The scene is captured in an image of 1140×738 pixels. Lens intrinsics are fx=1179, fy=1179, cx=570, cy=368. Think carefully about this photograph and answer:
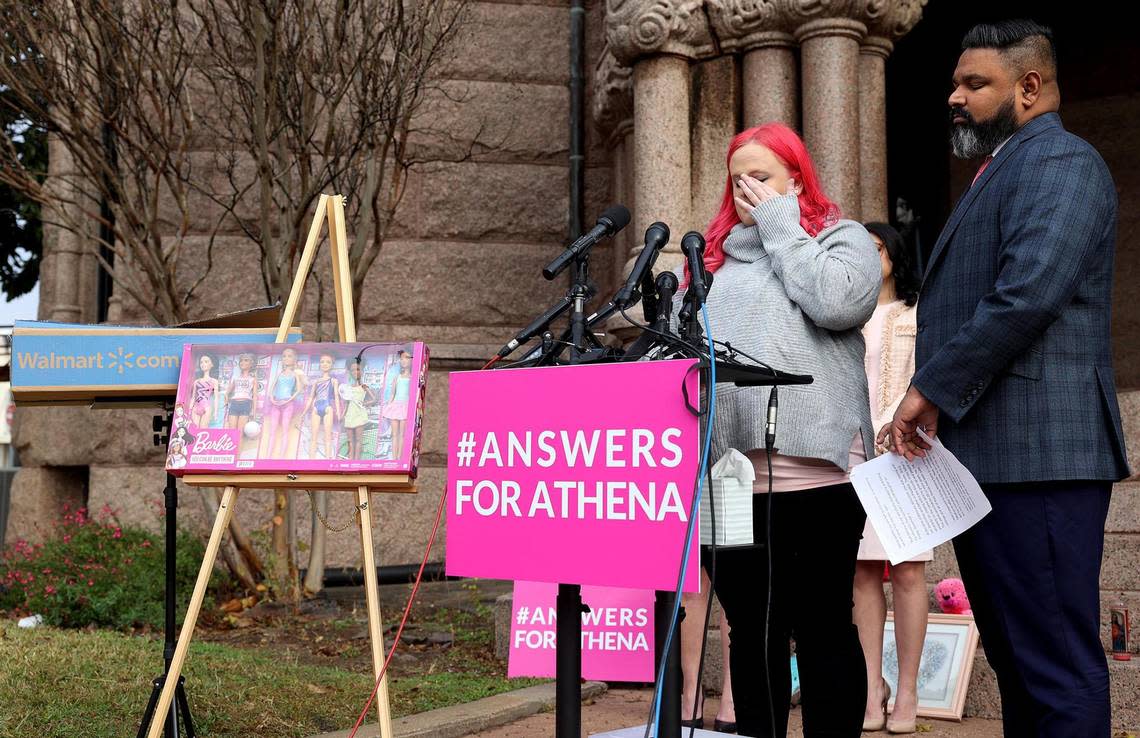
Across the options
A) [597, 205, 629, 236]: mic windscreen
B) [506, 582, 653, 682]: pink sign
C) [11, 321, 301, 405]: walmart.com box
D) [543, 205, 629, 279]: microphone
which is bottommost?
[506, 582, 653, 682]: pink sign

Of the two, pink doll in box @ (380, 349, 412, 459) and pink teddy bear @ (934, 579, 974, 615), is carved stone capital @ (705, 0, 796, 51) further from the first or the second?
pink doll in box @ (380, 349, 412, 459)

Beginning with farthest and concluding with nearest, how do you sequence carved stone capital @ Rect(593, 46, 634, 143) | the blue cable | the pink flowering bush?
carved stone capital @ Rect(593, 46, 634, 143)
the pink flowering bush
the blue cable

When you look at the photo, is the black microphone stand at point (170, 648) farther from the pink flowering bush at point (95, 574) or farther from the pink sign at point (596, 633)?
the pink flowering bush at point (95, 574)

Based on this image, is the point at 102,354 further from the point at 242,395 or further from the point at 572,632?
the point at 572,632

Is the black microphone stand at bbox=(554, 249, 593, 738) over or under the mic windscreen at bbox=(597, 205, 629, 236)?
under

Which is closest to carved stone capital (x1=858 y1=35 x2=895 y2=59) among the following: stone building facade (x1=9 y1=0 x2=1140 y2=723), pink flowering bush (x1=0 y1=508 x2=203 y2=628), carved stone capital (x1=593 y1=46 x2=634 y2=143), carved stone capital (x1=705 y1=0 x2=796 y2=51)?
stone building facade (x1=9 y1=0 x2=1140 y2=723)

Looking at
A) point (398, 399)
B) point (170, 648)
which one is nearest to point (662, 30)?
point (398, 399)

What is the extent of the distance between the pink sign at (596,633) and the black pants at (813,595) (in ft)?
1.71

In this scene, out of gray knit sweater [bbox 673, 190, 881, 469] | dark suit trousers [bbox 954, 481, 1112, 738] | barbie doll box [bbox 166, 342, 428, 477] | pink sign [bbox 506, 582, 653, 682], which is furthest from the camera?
pink sign [bbox 506, 582, 653, 682]

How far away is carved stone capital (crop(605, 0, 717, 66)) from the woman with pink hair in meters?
3.44

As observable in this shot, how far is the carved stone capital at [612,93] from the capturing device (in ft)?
24.6

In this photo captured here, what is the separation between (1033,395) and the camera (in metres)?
2.82

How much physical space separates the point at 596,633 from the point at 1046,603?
1.59 meters

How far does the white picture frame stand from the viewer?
15.9 feet
